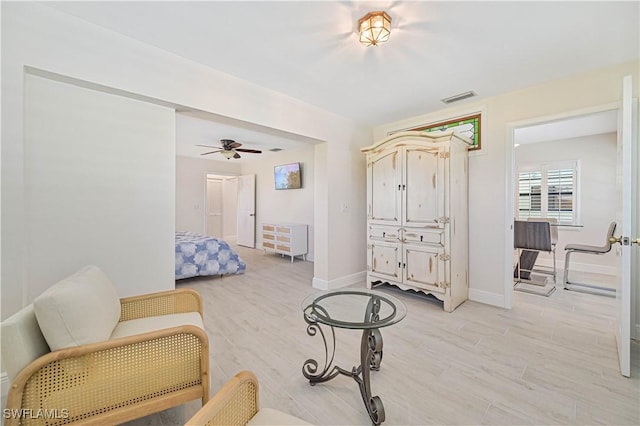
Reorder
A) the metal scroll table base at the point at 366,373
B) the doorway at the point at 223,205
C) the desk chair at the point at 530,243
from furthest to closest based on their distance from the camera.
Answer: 1. the doorway at the point at 223,205
2. the desk chair at the point at 530,243
3. the metal scroll table base at the point at 366,373

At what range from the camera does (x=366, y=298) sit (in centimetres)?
195

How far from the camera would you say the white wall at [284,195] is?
5852mm

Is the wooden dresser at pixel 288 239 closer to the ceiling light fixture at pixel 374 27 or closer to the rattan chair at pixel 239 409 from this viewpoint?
the ceiling light fixture at pixel 374 27

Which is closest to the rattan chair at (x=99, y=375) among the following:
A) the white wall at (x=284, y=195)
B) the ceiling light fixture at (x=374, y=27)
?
the ceiling light fixture at (x=374, y=27)

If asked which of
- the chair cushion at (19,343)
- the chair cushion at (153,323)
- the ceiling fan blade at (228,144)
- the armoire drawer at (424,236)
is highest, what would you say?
the ceiling fan blade at (228,144)

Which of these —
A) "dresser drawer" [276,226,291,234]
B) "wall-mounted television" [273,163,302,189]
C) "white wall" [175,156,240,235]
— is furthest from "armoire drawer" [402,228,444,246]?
"white wall" [175,156,240,235]

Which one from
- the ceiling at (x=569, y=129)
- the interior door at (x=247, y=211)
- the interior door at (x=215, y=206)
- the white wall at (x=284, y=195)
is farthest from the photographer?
the interior door at (x=215, y=206)

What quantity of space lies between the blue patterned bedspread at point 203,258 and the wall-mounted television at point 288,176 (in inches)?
89.3

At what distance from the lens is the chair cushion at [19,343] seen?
1018mm

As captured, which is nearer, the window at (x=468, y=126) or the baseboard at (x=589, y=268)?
the window at (x=468, y=126)

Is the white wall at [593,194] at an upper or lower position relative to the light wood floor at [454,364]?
upper

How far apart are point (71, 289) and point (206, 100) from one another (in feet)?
6.03

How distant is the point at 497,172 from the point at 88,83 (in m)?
3.91

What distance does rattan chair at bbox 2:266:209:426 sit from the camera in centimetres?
104
